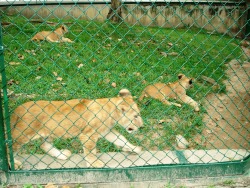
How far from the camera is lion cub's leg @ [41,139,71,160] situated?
405 cm

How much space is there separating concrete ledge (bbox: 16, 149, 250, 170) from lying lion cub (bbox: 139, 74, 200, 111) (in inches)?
80.4

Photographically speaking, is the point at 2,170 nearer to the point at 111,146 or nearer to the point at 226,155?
the point at 111,146

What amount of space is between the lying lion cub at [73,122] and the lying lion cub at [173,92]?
1.59 metres

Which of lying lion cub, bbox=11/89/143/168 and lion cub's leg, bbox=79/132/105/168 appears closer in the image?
lion cub's leg, bbox=79/132/105/168

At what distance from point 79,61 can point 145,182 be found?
478 cm

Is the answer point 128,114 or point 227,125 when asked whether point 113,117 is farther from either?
point 227,125

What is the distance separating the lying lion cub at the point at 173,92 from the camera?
6088 millimetres

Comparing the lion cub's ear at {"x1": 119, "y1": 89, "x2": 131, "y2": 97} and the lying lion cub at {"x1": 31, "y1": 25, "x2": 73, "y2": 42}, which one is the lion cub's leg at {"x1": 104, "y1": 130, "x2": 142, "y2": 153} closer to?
the lion cub's ear at {"x1": 119, "y1": 89, "x2": 131, "y2": 97}

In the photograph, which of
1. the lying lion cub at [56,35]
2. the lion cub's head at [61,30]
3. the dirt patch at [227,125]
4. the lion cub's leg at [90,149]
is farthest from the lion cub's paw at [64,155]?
the lion cub's head at [61,30]

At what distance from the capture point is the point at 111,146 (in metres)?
4.68

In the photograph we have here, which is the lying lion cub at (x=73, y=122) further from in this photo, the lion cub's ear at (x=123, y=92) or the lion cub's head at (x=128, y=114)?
the lion cub's ear at (x=123, y=92)

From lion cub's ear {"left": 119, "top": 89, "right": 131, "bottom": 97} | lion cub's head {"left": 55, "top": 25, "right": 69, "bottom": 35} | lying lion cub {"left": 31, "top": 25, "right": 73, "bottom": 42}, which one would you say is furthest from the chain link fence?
lion cub's head {"left": 55, "top": 25, "right": 69, "bottom": 35}

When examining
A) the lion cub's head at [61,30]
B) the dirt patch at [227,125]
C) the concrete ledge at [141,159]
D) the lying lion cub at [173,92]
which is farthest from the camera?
the lion cub's head at [61,30]

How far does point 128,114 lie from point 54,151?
105 centimetres
